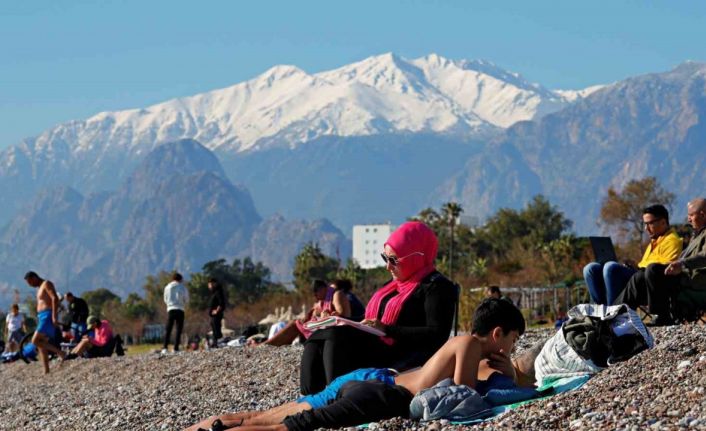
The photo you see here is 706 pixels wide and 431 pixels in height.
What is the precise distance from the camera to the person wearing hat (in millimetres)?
22312

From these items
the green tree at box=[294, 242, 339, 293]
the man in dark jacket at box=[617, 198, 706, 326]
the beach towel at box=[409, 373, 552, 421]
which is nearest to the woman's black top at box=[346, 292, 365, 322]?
the man in dark jacket at box=[617, 198, 706, 326]

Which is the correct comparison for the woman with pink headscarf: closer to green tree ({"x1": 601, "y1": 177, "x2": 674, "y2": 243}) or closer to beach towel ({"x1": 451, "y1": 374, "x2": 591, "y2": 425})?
beach towel ({"x1": 451, "y1": 374, "x2": 591, "y2": 425})

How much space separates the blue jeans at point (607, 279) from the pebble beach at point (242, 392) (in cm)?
83

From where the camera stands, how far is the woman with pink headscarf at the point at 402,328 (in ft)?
27.2

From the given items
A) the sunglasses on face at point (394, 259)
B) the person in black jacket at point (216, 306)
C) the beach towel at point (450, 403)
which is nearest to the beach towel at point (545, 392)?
the beach towel at point (450, 403)

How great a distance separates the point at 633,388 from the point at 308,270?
111m

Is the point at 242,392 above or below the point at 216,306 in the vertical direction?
below

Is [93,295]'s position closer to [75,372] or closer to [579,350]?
[75,372]

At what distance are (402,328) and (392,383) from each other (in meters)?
0.61

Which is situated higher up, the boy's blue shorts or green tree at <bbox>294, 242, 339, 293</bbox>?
green tree at <bbox>294, 242, 339, 293</bbox>

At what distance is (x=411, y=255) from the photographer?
27.7 ft

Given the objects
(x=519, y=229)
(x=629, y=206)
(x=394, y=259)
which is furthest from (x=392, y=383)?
(x=519, y=229)

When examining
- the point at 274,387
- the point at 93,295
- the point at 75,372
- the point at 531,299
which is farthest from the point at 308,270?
the point at 274,387

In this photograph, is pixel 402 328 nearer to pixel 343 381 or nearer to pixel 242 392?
pixel 343 381
